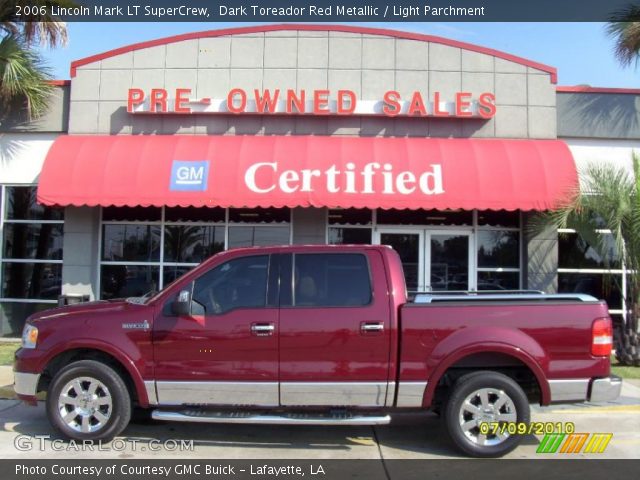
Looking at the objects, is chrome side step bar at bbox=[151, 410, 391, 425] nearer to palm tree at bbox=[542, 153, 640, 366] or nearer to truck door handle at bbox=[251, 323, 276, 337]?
truck door handle at bbox=[251, 323, 276, 337]

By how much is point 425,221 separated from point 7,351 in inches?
330

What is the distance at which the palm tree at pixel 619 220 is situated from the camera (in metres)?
9.48

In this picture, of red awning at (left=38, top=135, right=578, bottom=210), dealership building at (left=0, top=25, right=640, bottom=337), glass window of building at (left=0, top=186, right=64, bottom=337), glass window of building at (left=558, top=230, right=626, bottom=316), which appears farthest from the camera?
glass window of building at (left=0, top=186, right=64, bottom=337)

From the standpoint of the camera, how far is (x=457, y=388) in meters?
5.33

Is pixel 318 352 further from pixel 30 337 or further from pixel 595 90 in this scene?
pixel 595 90

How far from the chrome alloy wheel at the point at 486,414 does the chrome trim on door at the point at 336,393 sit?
30.5 inches

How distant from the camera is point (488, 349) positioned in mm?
5242

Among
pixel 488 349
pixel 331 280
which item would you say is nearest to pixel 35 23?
pixel 331 280

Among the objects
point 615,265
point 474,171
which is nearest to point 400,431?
point 474,171

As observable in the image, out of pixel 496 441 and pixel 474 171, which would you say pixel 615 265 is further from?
pixel 496 441

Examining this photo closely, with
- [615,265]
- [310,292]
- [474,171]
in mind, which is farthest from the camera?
[615,265]

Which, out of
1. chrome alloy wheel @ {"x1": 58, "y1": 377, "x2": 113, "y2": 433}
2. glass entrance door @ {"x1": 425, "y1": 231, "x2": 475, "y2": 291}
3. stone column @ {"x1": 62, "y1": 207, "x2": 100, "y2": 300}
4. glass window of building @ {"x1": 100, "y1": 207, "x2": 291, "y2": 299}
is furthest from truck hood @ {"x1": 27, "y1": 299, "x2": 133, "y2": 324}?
glass entrance door @ {"x1": 425, "y1": 231, "x2": 475, "y2": 291}

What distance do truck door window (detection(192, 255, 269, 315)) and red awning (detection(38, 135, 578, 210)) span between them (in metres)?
4.76

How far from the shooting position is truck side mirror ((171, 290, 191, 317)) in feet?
17.8
